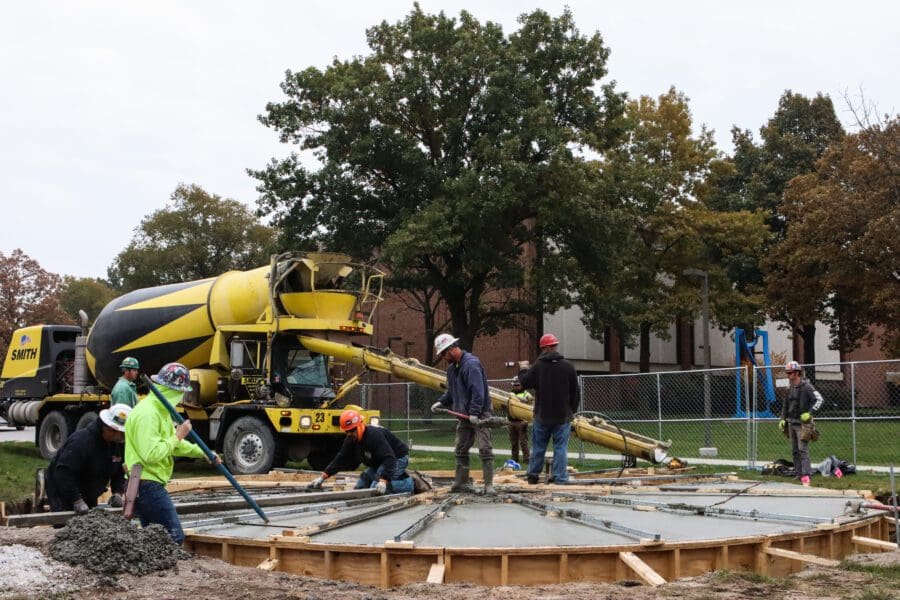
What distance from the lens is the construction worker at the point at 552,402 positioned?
1252cm

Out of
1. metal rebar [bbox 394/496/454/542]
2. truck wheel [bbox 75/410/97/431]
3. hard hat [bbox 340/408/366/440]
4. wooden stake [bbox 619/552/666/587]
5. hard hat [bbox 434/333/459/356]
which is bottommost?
wooden stake [bbox 619/552/666/587]

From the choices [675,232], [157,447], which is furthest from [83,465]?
[675,232]

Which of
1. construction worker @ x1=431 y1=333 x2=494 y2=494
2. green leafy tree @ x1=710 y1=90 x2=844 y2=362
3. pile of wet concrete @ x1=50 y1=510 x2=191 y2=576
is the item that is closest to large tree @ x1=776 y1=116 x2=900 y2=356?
green leafy tree @ x1=710 y1=90 x2=844 y2=362

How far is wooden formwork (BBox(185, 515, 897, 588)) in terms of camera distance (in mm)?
7562

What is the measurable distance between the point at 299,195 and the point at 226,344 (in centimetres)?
1404

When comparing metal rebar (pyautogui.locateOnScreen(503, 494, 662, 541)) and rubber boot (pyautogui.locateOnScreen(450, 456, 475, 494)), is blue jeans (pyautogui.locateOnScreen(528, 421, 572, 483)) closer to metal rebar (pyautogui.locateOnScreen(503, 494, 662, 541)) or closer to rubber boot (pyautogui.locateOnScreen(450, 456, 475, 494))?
rubber boot (pyautogui.locateOnScreen(450, 456, 475, 494))

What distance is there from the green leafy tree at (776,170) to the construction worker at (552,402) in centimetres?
2968

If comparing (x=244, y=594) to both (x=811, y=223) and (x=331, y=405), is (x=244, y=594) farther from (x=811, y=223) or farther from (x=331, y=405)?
(x=811, y=223)

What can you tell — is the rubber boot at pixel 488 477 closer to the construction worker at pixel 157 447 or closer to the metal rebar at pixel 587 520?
the metal rebar at pixel 587 520

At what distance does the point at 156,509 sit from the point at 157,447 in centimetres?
61

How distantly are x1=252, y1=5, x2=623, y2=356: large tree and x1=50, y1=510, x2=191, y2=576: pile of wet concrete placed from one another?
20.3 meters

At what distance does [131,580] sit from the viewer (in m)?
7.39

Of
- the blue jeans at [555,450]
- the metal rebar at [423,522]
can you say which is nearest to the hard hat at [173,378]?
the metal rebar at [423,522]

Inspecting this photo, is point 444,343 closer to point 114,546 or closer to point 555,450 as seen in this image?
point 555,450
